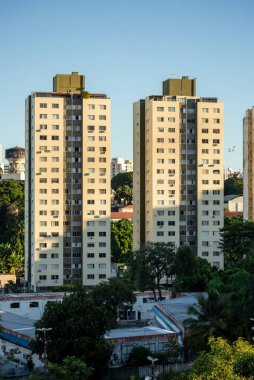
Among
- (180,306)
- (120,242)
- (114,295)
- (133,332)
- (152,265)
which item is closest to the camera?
(133,332)

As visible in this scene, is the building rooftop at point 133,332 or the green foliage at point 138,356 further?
the building rooftop at point 133,332

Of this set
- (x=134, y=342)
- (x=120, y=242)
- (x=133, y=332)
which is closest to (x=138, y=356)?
(x=134, y=342)

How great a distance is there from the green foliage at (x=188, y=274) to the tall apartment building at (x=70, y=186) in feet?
88.0

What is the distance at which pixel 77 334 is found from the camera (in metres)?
55.1

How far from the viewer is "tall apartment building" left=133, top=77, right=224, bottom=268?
398 ft

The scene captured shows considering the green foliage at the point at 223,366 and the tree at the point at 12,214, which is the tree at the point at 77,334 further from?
the tree at the point at 12,214

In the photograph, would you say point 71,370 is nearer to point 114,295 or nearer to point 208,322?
point 208,322

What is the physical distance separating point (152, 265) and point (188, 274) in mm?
5234

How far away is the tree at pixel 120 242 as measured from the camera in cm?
14262

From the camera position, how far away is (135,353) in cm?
5812

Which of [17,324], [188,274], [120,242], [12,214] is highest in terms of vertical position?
[12,214]

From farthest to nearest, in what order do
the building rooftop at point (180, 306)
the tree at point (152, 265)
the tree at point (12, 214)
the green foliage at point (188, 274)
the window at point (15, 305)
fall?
the tree at point (12, 214) < the green foliage at point (188, 274) < the tree at point (152, 265) < the window at point (15, 305) < the building rooftop at point (180, 306)

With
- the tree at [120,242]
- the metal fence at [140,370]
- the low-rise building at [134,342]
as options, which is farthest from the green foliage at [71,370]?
the tree at [120,242]

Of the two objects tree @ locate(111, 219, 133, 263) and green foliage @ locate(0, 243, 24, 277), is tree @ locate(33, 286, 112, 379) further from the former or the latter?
tree @ locate(111, 219, 133, 263)
